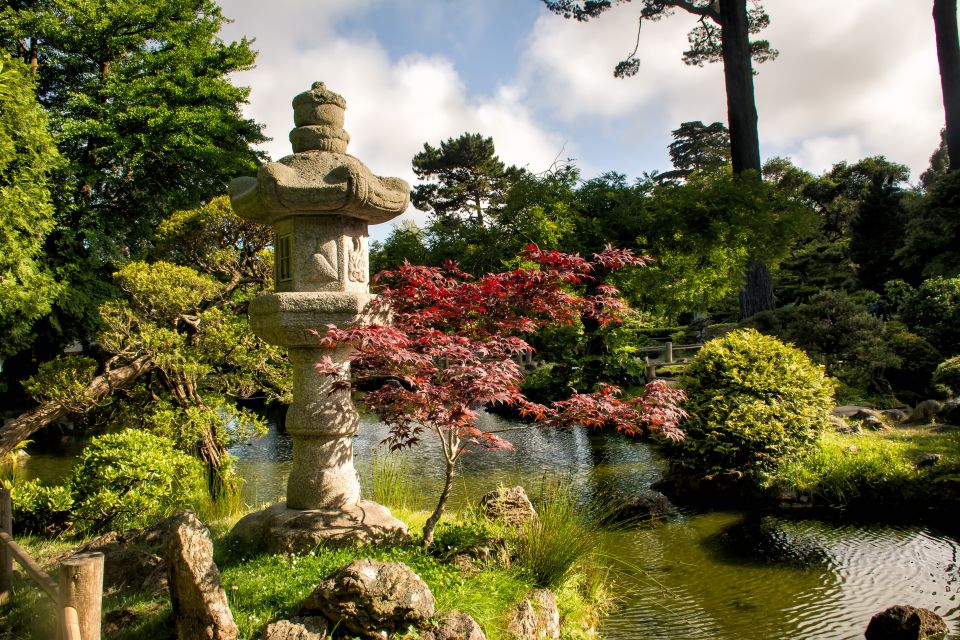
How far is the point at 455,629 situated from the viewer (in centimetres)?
317

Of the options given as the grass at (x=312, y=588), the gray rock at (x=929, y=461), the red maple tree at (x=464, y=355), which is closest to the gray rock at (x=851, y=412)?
the gray rock at (x=929, y=461)

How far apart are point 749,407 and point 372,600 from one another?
5.64 m

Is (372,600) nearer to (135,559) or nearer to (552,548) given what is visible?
(552,548)

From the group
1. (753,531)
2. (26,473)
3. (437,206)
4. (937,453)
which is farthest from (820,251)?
(26,473)

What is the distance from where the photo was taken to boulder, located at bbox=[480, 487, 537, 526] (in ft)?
17.6

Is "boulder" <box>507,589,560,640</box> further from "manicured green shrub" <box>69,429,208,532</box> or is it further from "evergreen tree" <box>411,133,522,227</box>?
"evergreen tree" <box>411,133,522,227</box>

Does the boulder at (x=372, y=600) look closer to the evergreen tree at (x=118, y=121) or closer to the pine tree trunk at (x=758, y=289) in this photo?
the evergreen tree at (x=118, y=121)

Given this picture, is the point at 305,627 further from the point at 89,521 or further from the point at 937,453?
the point at 937,453

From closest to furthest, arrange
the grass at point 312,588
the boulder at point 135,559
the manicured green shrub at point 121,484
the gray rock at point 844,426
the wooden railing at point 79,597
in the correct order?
the wooden railing at point 79,597, the grass at point 312,588, the boulder at point 135,559, the manicured green shrub at point 121,484, the gray rock at point 844,426

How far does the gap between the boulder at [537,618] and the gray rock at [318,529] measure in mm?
1110

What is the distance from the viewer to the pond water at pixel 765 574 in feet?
14.4

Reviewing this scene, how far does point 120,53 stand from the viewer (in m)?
13.6

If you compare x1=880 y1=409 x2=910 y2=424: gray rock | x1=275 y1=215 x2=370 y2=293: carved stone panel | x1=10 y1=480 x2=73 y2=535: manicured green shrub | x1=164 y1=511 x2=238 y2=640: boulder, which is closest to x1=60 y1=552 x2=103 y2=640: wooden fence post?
x1=164 y1=511 x2=238 y2=640: boulder

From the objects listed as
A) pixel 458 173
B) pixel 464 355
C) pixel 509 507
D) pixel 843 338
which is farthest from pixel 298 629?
pixel 458 173
